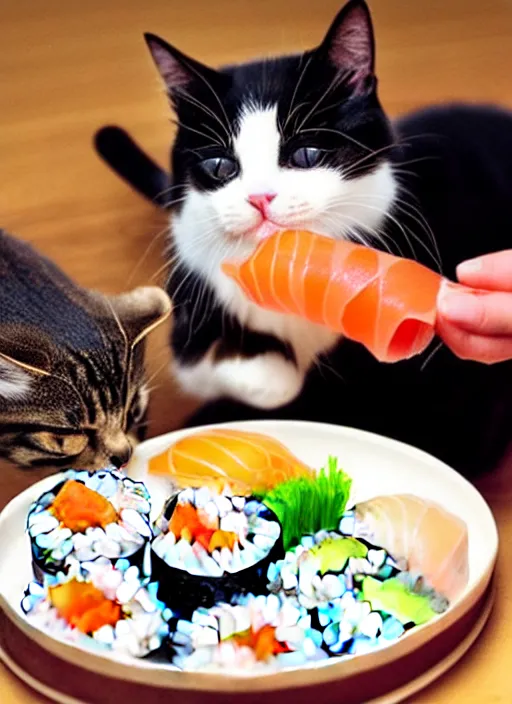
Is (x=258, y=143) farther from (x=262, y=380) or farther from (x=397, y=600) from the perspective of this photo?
(x=397, y=600)

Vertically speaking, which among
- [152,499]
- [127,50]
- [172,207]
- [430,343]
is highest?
[127,50]

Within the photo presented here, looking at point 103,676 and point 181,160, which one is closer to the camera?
point 103,676

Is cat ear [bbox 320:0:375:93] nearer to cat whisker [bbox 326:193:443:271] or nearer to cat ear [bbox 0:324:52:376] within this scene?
cat whisker [bbox 326:193:443:271]

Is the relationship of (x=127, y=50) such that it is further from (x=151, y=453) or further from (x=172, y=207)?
(x=151, y=453)

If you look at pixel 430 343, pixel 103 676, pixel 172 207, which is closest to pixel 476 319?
pixel 430 343

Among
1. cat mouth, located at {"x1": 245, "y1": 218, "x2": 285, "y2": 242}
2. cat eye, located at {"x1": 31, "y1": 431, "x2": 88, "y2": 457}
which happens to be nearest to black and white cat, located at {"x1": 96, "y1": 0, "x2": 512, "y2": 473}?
cat mouth, located at {"x1": 245, "y1": 218, "x2": 285, "y2": 242}
